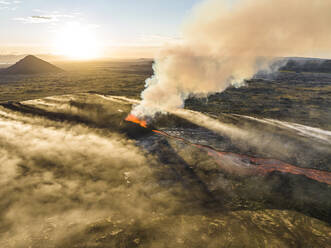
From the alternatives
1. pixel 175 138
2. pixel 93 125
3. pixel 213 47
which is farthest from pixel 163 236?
pixel 213 47

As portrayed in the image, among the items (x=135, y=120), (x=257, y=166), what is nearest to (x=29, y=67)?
(x=135, y=120)

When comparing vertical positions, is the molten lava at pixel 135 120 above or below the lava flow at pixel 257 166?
above

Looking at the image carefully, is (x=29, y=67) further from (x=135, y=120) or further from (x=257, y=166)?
(x=257, y=166)

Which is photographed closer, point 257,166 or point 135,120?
point 257,166

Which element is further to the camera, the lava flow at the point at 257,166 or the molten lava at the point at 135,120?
the molten lava at the point at 135,120

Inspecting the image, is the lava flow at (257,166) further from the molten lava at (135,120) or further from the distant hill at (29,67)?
the distant hill at (29,67)

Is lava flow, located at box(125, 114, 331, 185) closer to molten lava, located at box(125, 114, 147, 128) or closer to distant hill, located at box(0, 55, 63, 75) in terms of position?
molten lava, located at box(125, 114, 147, 128)

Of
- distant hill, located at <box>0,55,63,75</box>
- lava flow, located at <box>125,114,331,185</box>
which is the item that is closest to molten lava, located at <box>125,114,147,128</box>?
lava flow, located at <box>125,114,331,185</box>

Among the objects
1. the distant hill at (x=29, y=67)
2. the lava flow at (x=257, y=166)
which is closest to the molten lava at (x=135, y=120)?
the lava flow at (x=257, y=166)

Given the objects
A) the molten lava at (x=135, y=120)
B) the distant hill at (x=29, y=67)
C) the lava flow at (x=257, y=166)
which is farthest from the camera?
the distant hill at (x=29, y=67)
